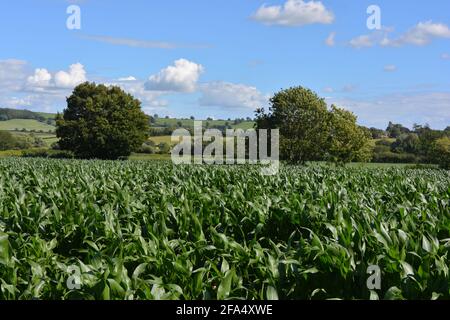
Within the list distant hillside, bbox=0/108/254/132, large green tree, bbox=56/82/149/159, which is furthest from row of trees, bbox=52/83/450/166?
distant hillside, bbox=0/108/254/132

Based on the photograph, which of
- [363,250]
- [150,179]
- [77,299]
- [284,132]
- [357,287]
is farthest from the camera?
[284,132]

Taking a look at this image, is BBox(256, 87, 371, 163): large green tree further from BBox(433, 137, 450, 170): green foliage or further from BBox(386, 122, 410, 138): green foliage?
BBox(386, 122, 410, 138): green foliage

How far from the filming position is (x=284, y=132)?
61938 millimetres

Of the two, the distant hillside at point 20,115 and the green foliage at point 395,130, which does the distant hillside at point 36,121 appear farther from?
the green foliage at point 395,130

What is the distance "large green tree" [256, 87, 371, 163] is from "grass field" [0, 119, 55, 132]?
261 ft

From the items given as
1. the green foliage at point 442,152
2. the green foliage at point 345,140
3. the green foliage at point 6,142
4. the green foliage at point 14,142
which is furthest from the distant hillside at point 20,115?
the green foliage at point 442,152

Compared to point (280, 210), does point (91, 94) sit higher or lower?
higher

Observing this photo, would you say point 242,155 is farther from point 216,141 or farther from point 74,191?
point 74,191

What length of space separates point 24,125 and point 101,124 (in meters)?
68.2

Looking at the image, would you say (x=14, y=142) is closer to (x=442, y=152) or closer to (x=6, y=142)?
(x=6, y=142)

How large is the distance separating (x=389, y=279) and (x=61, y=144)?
70896 millimetres

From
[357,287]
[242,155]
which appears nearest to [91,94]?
[242,155]

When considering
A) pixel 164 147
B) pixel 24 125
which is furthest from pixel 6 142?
pixel 24 125

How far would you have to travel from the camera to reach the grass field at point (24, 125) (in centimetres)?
12799
